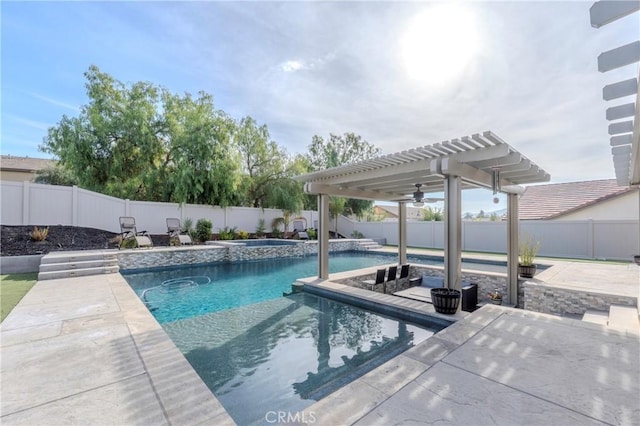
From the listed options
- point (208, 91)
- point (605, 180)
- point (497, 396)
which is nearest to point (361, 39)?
point (497, 396)

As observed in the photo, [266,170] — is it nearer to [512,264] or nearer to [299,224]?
[299,224]

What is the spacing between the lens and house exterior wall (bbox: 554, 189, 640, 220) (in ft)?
44.8

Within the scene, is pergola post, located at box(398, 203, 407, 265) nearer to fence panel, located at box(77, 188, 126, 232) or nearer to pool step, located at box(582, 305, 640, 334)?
pool step, located at box(582, 305, 640, 334)

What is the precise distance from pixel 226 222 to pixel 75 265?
969cm

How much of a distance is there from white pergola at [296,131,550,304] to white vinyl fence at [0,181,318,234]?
35.6 ft

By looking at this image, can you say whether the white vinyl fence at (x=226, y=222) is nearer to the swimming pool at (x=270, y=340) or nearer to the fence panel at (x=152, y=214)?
the fence panel at (x=152, y=214)

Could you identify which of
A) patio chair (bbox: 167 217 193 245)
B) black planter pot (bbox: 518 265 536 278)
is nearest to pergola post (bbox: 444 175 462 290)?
black planter pot (bbox: 518 265 536 278)

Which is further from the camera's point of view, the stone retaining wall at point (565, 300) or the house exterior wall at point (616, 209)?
the house exterior wall at point (616, 209)

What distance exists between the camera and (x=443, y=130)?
1203cm

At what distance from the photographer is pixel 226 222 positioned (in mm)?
17375

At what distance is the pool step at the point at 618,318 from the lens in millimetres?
4023

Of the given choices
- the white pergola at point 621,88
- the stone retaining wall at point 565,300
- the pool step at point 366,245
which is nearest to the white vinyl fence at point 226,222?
the pool step at point 366,245

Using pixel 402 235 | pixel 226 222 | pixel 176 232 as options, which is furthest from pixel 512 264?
pixel 226 222

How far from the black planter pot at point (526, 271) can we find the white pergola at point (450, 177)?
0.50 meters
